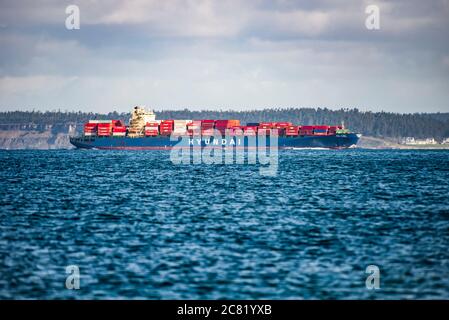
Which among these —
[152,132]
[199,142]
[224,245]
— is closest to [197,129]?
[199,142]

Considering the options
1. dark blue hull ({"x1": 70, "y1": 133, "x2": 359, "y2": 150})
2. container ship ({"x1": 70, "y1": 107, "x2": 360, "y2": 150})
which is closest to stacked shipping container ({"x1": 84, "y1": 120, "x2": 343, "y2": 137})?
container ship ({"x1": 70, "y1": 107, "x2": 360, "y2": 150})

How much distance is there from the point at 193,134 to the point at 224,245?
162464mm

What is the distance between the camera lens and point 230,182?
230ft

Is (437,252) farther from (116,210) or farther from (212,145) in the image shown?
(212,145)

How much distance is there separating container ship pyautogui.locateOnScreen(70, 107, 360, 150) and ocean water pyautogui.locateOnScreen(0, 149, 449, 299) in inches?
5283

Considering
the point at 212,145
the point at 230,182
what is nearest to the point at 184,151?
the point at 212,145

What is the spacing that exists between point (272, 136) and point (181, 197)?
474ft

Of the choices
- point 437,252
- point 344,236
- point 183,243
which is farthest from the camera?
point 344,236

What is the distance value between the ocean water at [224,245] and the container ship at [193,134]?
5283 inches

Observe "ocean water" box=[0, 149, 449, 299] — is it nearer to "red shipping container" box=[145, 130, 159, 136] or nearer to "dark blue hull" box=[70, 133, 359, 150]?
"dark blue hull" box=[70, 133, 359, 150]

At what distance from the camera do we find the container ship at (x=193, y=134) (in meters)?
190

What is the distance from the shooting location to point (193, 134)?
193 metres

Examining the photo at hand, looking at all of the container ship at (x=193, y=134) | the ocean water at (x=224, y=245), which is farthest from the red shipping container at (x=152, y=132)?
the ocean water at (x=224, y=245)
